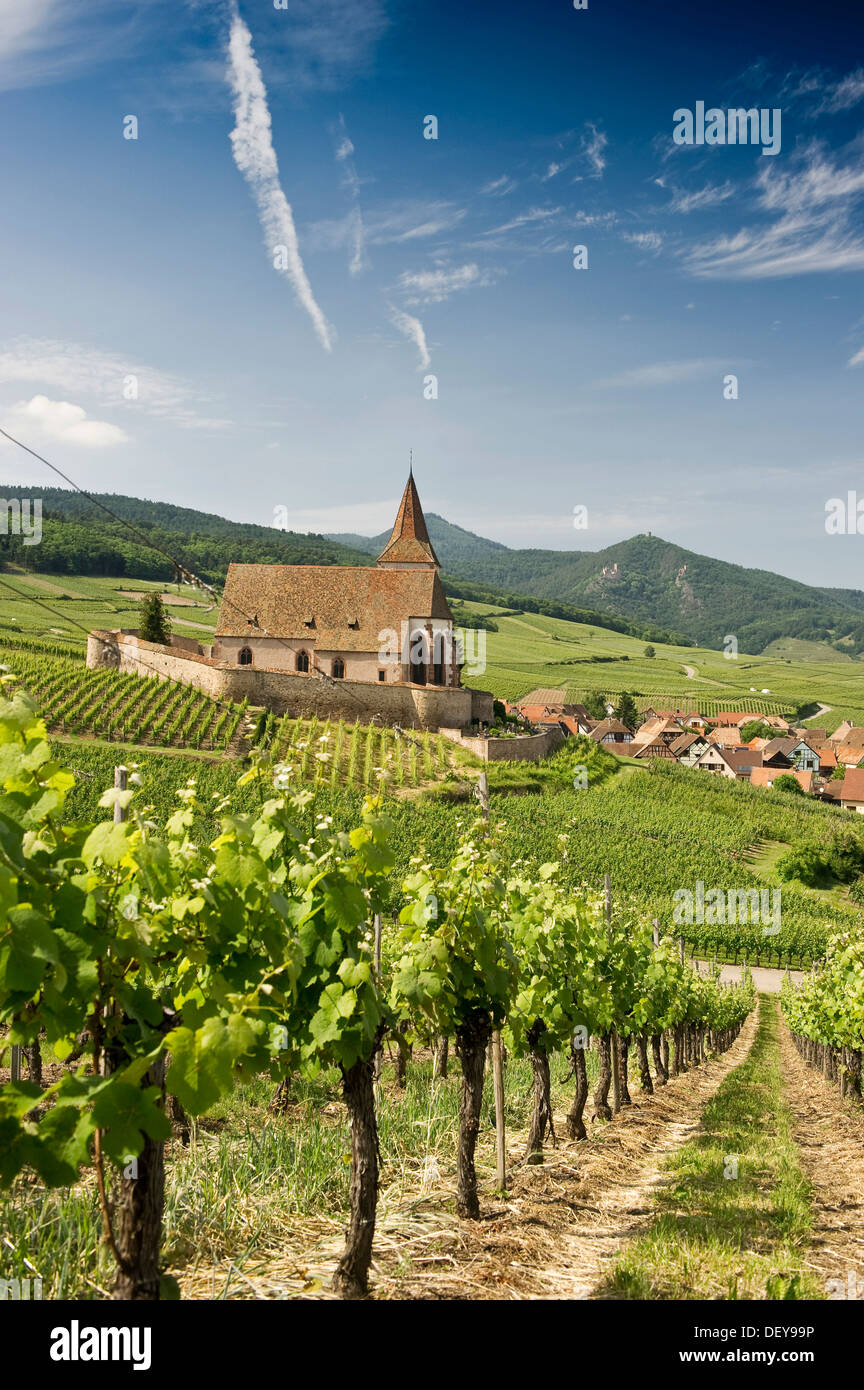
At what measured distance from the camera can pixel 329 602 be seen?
56594mm

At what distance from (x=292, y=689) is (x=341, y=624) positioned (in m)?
6.16

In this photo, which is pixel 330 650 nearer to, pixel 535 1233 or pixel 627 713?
pixel 535 1233

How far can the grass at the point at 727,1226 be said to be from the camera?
4781 mm

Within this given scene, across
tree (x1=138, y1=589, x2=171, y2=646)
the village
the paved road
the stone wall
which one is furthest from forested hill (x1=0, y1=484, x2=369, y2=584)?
the paved road

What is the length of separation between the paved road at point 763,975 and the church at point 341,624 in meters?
23.2

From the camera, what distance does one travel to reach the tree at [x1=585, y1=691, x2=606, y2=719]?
125375 mm

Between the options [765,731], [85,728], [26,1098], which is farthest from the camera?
[765,731]

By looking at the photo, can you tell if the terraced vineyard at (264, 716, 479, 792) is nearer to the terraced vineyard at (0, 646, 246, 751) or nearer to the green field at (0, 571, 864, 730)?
the terraced vineyard at (0, 646, 246, 751)

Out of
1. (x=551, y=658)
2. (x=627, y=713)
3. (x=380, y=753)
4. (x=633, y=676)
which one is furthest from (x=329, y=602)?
(x=633, y=676)

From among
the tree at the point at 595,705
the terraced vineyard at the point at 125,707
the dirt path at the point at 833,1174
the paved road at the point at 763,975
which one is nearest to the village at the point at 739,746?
the tree at the point at 595,705

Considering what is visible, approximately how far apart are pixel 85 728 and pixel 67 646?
2441cm
